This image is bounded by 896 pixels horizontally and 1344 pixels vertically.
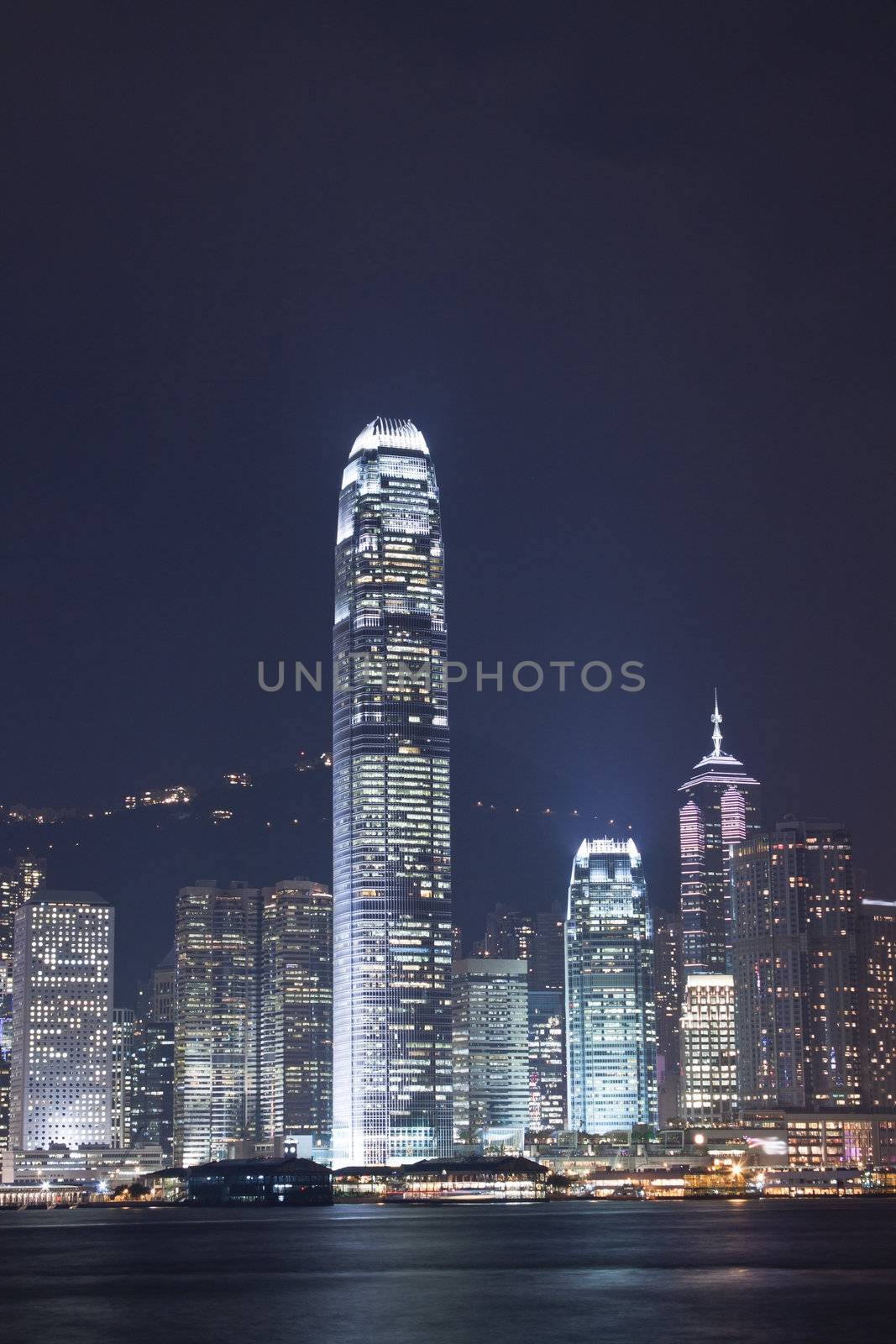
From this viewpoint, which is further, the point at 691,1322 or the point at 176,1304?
the point at 176,1304

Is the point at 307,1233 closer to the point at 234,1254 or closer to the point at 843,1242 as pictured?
the point at 234,1254

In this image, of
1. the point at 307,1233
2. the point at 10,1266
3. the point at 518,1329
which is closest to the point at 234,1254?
the point at 10,1266

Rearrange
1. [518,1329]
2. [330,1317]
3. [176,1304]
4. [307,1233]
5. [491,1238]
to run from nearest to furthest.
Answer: [518,1329]
[330,1317]
[176,1304]
[491,1238]
[307,1233]

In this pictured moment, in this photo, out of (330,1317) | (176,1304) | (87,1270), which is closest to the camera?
(330,1317)

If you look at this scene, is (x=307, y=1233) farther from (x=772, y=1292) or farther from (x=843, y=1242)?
(x=772, y=1292)

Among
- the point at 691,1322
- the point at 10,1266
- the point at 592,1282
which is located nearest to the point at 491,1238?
the point at 10,1266

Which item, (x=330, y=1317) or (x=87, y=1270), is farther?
(x=87, y=1270)
